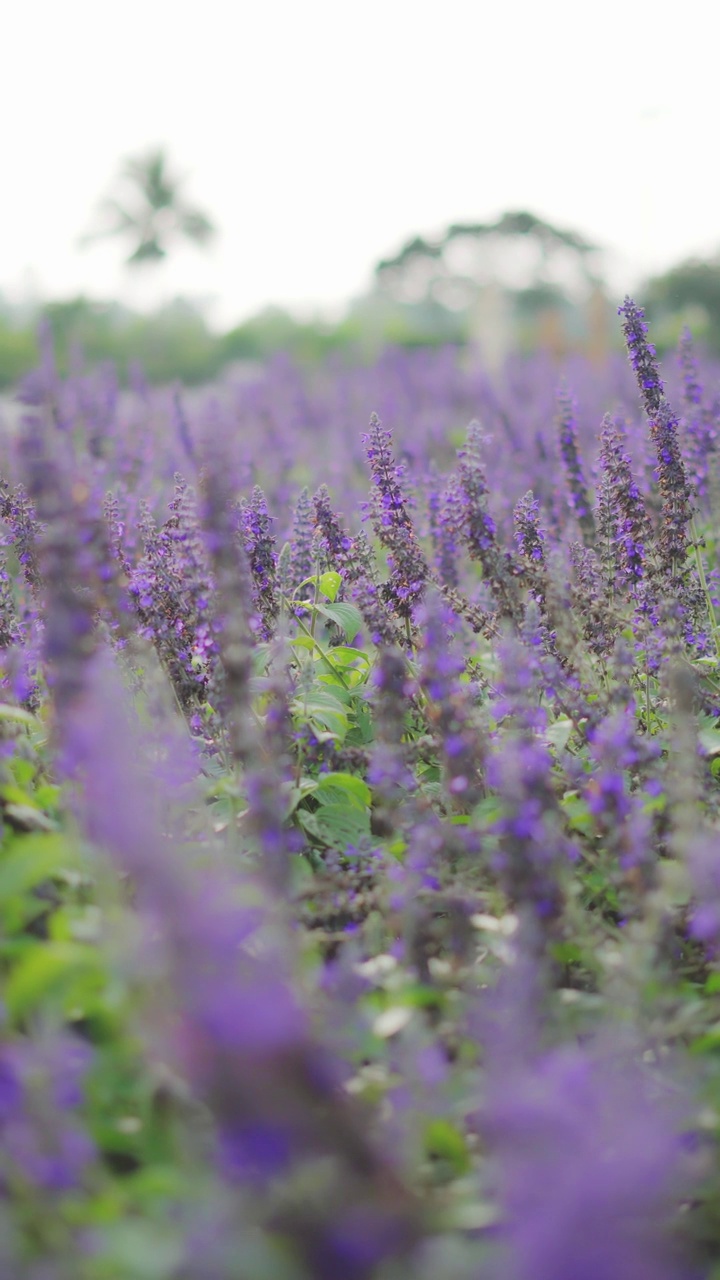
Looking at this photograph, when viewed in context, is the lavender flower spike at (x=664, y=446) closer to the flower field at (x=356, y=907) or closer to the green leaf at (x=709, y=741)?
the flower field at (x=356, y=907)

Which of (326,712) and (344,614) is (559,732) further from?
(344,614)

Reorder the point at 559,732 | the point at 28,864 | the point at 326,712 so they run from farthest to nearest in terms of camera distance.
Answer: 1. the point at 326,712
2. the point at 559,732
3. the point at 28,864

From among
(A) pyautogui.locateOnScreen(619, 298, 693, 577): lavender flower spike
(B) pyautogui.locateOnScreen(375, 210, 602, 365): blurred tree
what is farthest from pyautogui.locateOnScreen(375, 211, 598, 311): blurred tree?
(A) pyautogui.locateOnScreen(619, 298, 693, 577): lavender flower spike

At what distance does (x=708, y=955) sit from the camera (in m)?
3.19

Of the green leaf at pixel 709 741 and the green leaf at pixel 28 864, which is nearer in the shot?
the green leaf at pixel 28 864

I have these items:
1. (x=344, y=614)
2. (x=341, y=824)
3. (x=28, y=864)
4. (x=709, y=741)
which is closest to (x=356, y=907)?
(x=341, y=824)

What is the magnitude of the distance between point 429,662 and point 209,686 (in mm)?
1005

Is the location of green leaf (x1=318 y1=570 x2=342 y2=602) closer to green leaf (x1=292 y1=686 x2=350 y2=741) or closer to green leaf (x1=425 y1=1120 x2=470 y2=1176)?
green leaf (x1=292 y1=686 x2=350 y2=741)

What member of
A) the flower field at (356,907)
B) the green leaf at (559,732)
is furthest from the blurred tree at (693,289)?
the green leaf at (559,732)

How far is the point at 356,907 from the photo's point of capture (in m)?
3.07

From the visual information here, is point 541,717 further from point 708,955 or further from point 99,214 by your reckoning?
point 99,214

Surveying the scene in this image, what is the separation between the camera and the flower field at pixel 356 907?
180cm

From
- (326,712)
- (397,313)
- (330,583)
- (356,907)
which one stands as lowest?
(356,907)

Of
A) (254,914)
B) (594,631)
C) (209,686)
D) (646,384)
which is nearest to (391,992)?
(254,914)
